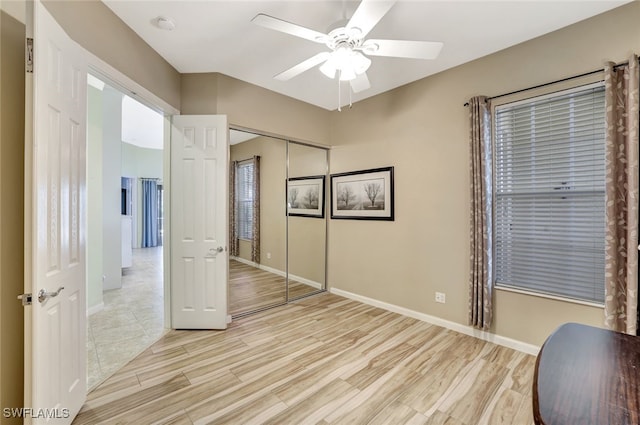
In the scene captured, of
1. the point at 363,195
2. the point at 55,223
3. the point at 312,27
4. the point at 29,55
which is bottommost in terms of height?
the point at 55,223

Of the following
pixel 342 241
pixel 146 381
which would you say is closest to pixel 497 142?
pixel 342 241

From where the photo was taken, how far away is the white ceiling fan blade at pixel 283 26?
165 cm

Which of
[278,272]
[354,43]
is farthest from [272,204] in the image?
[354,43]

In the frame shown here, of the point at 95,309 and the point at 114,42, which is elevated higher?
the point at 114,42

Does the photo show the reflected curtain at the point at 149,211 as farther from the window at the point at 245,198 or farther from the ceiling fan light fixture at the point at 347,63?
the ceiling fan light fixture at the point at 347,63

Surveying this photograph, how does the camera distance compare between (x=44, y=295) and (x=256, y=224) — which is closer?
(x=44, y=295)

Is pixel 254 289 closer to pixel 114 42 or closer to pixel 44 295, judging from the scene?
Result: pixel 44 295

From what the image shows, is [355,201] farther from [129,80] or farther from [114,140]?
[114,140]

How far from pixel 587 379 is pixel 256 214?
11.4 feet

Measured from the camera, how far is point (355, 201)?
162 inches

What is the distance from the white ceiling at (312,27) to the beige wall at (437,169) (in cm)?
18

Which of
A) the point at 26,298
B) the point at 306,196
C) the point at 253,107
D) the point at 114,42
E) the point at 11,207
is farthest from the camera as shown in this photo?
the point at 306,196

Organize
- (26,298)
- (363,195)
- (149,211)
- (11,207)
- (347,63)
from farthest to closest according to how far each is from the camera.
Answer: (149,211)
(363,195)
(347,63)
(11,207)
(26,298)

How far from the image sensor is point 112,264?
14.5 ft
